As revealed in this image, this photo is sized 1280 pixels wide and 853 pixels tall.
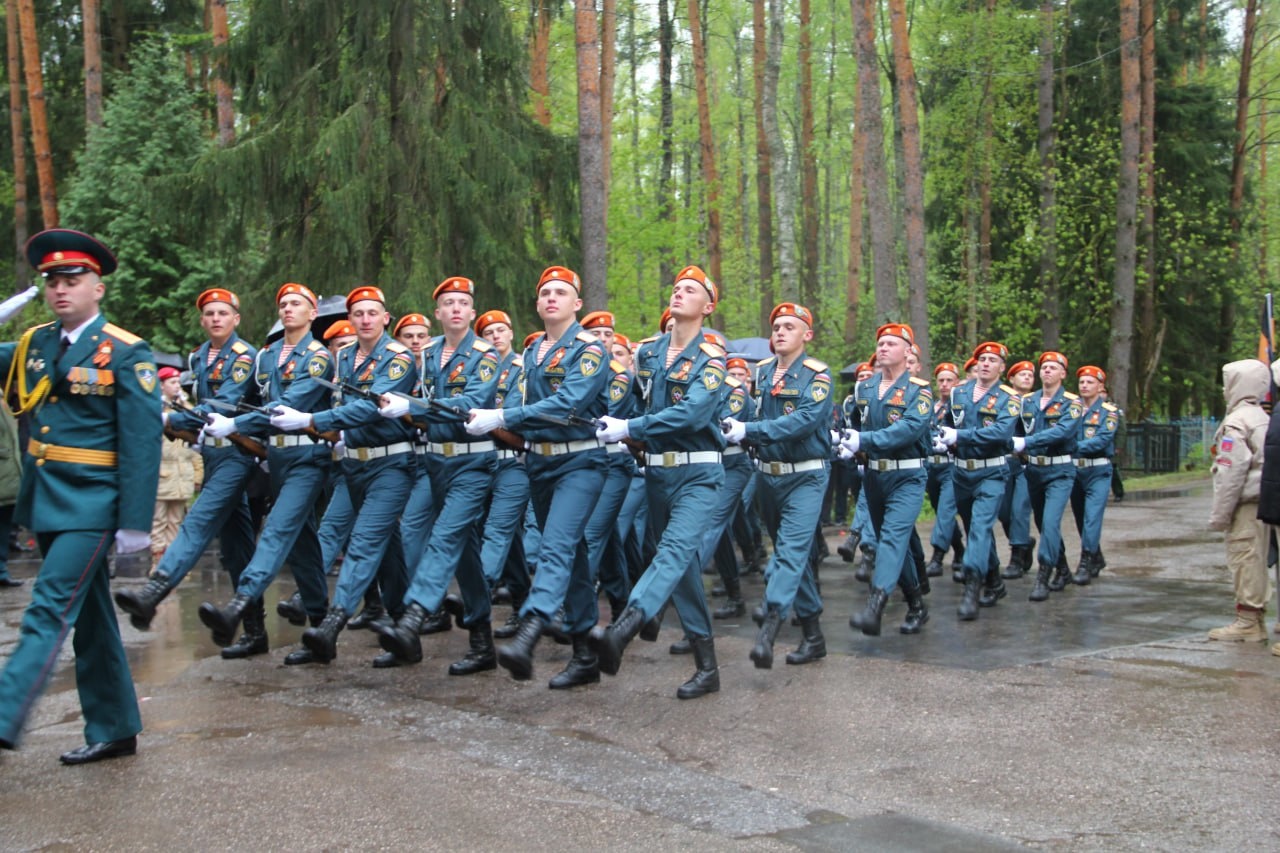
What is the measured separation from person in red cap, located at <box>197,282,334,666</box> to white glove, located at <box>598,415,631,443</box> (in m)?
2.06

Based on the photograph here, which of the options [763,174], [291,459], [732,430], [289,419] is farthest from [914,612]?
[763,174]

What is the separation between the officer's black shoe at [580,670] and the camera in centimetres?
763

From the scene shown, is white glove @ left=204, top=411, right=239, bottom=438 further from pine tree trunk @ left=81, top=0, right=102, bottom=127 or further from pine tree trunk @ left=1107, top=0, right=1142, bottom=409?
pine tree trunk @ left=1107, top=0, right=1142, bottom=409

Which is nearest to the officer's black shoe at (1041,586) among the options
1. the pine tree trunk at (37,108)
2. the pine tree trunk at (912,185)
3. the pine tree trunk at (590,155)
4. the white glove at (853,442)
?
the white glove at (853,442)

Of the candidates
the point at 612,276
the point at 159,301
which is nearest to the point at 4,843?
the point at 159,301

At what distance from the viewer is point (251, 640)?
8.61m

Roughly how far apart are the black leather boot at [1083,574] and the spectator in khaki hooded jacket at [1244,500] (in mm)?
2867

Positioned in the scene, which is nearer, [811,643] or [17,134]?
[811,643]

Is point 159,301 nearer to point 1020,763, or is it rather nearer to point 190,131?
point 190,131

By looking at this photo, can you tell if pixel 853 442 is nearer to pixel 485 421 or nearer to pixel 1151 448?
pixel 485 421

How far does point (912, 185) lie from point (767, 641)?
1539 cm

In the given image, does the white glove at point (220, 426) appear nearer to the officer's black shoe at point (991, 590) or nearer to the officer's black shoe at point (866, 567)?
the officer's black shoe at point (991, 590)

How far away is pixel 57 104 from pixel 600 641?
76.3 feet

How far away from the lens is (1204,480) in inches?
1025
